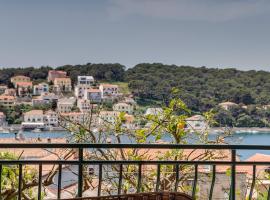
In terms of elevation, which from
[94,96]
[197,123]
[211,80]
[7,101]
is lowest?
[7,101]

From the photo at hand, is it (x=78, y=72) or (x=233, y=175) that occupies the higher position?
(x=78, y=72)

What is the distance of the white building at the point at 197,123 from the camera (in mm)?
4680

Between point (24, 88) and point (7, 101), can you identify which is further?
point (24, 88)

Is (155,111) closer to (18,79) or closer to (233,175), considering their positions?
(233,175)

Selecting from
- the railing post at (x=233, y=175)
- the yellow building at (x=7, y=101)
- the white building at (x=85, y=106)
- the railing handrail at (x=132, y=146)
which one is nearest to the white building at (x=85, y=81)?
the yellow building at (x=7, y=101)

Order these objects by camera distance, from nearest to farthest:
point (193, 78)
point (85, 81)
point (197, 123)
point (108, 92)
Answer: point (197, 123) < point (108, 92) < point (193, 78) < point (85, 81)

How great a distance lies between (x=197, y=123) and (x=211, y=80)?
8.15 meters

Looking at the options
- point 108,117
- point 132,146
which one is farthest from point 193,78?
point 132,146

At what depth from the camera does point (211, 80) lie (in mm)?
12883

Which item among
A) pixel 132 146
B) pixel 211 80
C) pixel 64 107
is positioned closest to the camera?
pixel 132 146

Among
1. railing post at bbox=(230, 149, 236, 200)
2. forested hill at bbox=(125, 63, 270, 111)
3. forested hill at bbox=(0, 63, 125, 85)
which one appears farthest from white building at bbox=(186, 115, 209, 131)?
forested hill at bbox=(0, 63, 125, 85)

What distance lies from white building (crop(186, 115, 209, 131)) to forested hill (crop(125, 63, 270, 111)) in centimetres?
497

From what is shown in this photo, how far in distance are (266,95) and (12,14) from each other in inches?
698

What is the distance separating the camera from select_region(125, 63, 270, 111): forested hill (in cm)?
1104
